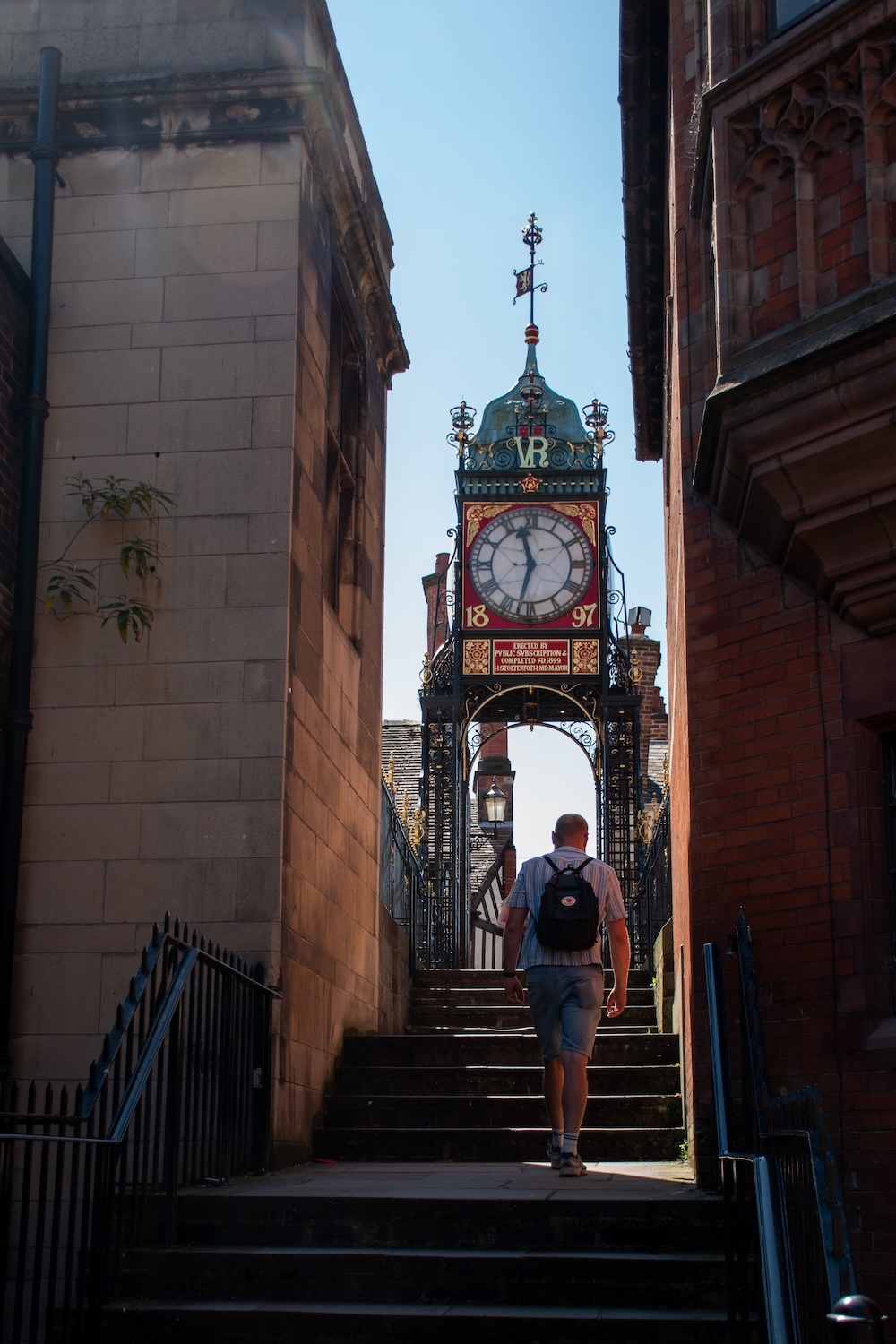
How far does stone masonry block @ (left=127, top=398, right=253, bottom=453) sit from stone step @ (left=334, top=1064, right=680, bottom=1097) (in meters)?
3.86

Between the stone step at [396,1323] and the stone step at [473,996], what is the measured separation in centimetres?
568

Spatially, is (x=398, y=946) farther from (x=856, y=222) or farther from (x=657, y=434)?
(x=856, y=222)

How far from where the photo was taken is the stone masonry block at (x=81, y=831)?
861 centimetres

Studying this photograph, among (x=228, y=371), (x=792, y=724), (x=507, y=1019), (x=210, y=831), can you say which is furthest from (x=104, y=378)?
(x=507, y=1019)

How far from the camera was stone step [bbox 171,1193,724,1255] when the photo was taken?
5.93 metres

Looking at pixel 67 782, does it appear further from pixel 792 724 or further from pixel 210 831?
pixel 792 724

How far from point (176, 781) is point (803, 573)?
12.3ft

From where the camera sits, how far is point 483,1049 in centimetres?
991

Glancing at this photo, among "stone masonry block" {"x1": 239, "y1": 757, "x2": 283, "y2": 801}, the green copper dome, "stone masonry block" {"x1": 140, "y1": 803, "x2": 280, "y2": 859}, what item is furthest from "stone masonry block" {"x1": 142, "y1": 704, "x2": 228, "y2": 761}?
the green copper dome

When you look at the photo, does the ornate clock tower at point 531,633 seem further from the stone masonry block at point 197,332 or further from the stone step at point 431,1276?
the stone step at point 431,1276

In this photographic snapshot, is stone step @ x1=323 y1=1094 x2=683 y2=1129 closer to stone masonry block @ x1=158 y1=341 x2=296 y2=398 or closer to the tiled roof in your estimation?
stone masonry block @ x1=158 y1=341 x2=296 y2=398

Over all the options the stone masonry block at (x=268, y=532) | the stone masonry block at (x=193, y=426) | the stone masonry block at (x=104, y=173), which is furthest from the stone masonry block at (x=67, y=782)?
the stone masonry block at (x=104, y=173)

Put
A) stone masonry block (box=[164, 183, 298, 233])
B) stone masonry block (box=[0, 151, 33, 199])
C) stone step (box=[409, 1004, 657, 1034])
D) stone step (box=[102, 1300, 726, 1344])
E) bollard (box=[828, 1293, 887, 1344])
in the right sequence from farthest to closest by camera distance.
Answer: stone step (box=[409, 1004, 657, 1034]) → stone masonry block (box=[0, 151, 33, 199]) → stone masonry block (box=[164, 183, 298, 233]) → stone step (box=[102, 1300, 726, 1344]) → bollard (box=[828, 1293, 887, 1344])

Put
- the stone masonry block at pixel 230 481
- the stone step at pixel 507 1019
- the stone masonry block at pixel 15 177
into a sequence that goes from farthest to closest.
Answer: the stone step at pixel 507 1019, the stone masonry block at pixel 15 177, the stone masonry block at pixel 230 481
